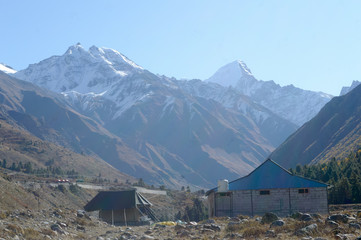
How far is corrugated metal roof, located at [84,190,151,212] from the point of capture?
49875 millimetres

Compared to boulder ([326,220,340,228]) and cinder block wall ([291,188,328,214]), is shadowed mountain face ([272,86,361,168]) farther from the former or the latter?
boulder ([326,220,340,228])

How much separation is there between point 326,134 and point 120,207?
141976 millimetres

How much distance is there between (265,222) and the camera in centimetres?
2612

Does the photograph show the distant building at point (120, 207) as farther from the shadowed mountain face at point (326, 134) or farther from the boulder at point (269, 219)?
the shadowed mountain face at point (326, 134)

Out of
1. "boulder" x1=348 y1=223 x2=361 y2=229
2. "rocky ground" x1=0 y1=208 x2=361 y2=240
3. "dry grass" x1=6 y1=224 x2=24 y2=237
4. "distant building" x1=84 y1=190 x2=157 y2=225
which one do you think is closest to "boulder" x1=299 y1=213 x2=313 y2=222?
"rocky ground" x1=0 y1=208 x2=361 y2=240

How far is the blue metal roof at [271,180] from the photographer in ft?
136

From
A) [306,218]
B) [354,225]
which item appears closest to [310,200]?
[306,218]

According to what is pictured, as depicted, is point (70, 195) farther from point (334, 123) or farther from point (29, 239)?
point (334, 123)

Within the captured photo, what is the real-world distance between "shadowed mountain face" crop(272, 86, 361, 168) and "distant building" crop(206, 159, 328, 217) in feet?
362

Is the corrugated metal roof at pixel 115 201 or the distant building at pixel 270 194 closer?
the distant building at pixel 270 194

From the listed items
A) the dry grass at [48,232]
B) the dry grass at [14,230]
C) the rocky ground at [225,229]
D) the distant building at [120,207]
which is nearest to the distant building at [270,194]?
the distant building at [120,207]

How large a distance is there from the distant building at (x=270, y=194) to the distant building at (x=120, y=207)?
9.80 m

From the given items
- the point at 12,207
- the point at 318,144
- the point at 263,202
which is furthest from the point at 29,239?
the point at 318,144

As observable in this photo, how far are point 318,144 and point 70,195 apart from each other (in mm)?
106847
